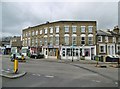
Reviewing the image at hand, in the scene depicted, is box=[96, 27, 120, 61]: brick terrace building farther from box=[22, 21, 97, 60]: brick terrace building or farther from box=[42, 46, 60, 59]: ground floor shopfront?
→ box=[42, 46, 60, 59]: ground floor shopfront

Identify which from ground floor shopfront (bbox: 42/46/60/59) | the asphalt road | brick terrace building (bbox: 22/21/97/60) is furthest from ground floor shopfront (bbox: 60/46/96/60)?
the asphalt road

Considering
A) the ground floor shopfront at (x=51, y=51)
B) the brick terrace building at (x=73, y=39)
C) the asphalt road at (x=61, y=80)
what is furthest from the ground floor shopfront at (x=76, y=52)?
the asphalt road at (x=61, y=80)

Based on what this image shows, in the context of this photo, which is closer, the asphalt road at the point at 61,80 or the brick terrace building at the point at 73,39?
the asphalt road at the point at 61,80

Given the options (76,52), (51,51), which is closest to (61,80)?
(76,52)

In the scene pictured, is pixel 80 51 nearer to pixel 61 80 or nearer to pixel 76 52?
pixel 76 52

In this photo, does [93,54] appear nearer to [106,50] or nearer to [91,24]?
[106,50]

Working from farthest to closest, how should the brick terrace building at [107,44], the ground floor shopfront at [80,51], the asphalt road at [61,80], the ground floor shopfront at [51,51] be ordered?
1. the ground floor shopfront at [51,51]
2. the brick terrace building at [107,44]
3. the ground floor shopfront at [80,51]
4. the asphalt road at [61,80]

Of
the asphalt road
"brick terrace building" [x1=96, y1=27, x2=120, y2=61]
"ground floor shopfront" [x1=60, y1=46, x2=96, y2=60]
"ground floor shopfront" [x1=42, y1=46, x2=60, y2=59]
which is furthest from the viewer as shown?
"ground floor shopfront" [x1=42, y1=46, x2=60, y2=59]

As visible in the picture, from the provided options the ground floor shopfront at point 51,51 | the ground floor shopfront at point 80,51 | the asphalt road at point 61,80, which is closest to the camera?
the asphalt road at point 61,80

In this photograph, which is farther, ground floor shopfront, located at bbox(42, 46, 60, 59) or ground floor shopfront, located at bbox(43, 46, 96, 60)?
ground floor shopfront, located at bbox(42, 46, 60, 59)

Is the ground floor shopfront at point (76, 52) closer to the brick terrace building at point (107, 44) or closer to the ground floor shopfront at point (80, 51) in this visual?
the ground floor shopfront at point (80, 51)

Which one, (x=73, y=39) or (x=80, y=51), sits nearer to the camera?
(x=80, y=51)

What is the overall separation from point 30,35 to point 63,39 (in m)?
15.1

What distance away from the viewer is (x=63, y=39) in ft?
153
